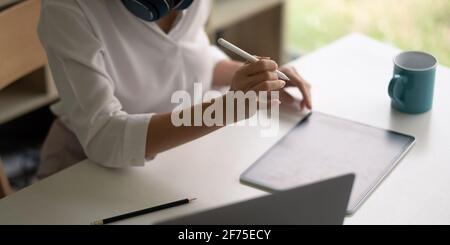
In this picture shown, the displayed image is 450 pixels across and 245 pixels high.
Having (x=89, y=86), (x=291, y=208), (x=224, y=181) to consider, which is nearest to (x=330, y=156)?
(x=224, y=181)

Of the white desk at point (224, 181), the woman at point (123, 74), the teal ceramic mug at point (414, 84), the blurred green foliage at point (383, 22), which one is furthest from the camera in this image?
the blurred green foliage at point (383, 22)

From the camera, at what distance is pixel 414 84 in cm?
132

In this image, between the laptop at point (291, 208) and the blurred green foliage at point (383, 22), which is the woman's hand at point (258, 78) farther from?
the blurred green foliage at point (383, 22)

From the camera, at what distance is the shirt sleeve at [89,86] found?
46.6 inches

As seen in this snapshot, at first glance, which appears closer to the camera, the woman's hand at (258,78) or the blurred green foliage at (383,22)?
the woman's hand at (258,78)

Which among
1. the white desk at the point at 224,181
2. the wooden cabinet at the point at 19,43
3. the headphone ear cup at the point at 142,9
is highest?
the headphone ear cup at the point at 142,9

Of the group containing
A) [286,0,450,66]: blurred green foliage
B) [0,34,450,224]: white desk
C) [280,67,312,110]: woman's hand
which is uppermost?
[280,67,312,110]: woman's hand

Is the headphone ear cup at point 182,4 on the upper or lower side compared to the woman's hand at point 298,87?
upper

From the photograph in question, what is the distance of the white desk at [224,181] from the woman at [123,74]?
4 centimetres

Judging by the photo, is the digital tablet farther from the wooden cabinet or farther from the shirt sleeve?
the wooden cabinet

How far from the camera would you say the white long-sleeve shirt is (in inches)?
47.1

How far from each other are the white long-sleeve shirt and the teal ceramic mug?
0.44 m

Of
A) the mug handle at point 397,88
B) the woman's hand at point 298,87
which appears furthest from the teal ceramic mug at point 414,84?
the woman's hand at point 298,87

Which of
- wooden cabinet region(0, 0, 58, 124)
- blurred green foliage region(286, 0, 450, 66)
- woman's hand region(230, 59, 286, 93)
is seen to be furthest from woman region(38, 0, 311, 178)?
blurred green foliage region(286, 0, 450, 66)
